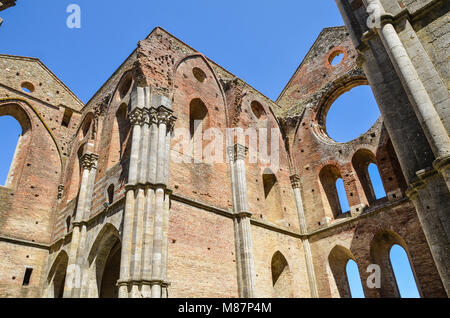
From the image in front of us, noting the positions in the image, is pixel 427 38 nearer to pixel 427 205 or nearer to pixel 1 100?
pixel 427 205

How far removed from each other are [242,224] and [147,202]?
3.69m

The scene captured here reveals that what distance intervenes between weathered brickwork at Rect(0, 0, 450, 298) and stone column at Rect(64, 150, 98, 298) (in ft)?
0.18

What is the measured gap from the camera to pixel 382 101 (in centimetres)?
639

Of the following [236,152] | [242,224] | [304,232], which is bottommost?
[242,224]

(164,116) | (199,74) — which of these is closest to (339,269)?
(164,116)

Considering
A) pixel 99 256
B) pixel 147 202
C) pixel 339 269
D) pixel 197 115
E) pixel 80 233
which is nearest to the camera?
pixel 147 202

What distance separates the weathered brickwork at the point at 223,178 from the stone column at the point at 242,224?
5 cm

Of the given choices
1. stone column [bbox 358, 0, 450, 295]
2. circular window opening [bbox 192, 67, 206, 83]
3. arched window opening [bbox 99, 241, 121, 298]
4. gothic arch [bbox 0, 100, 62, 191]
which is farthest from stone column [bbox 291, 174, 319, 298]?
gothic arch [bbox 0, 100, 62, 191]

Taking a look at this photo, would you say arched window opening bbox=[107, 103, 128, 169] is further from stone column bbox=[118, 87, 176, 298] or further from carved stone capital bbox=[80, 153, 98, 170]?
stone column bbox=[118, 87, 176, 298]

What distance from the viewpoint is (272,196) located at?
571 inches

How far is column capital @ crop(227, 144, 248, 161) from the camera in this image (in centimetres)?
1293

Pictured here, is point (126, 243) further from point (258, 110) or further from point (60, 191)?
point (258, 110)
